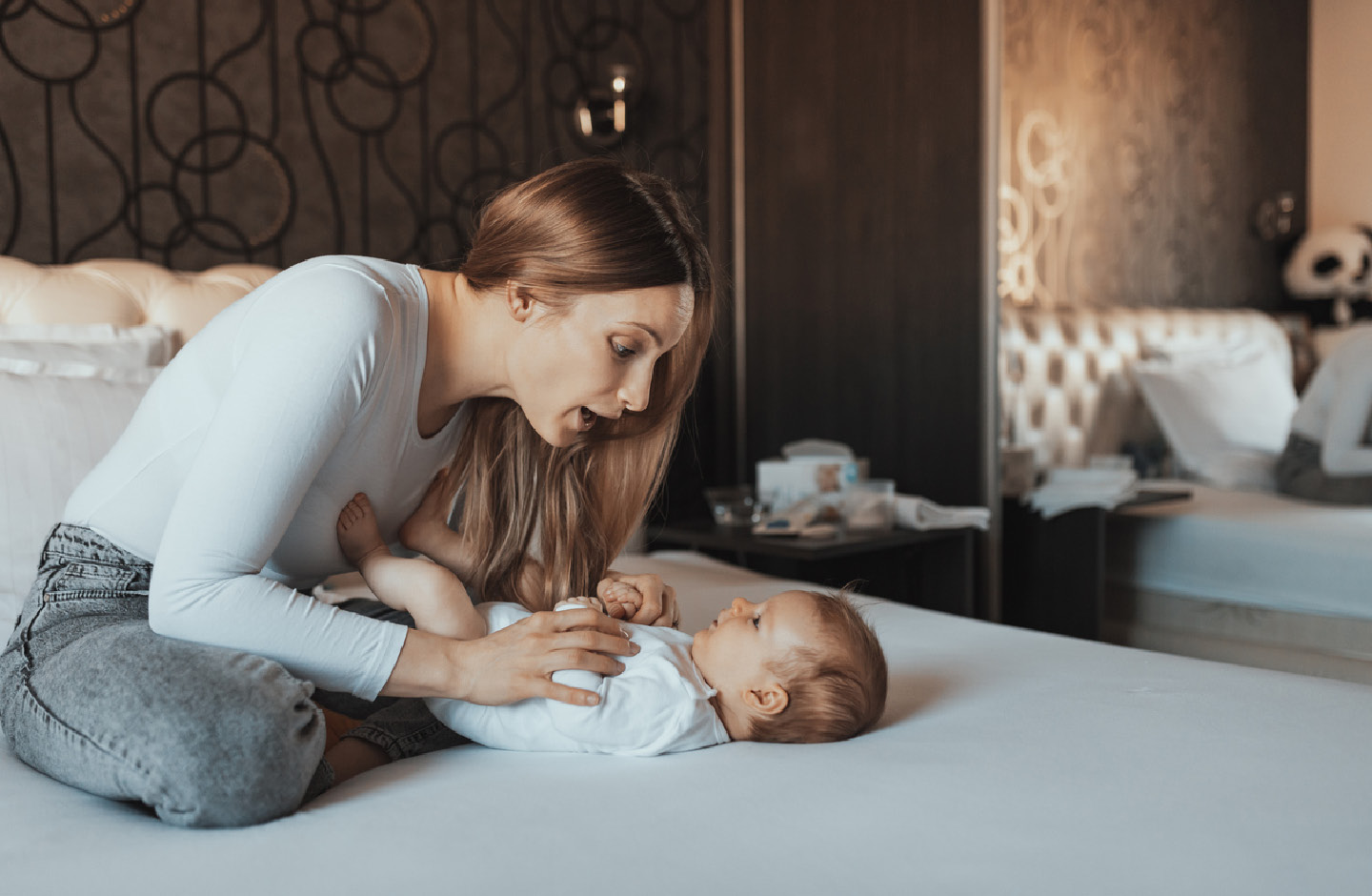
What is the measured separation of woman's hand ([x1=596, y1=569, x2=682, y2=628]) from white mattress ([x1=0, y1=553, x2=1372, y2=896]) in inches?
10.6

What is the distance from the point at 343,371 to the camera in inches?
42.3

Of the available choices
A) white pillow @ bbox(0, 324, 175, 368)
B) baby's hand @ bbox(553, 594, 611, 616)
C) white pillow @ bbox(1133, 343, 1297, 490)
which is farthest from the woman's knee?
white pillow @ bbox(1133, 343, 1297, 490)

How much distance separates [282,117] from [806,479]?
1.60 metres

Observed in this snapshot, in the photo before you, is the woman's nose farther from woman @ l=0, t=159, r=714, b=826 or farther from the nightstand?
the nightstand

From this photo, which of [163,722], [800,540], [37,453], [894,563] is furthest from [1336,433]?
[37,453]

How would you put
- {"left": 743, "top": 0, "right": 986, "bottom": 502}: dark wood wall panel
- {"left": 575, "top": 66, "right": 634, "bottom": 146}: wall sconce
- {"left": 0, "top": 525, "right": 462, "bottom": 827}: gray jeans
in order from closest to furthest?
{"left": 0, "top": 525, "right": 462, "bottom": 827}: gray jeans
{"left": 743, "top": 0, "right": 986, "bottom": 502}: dark wood wall panel
{"left": 575, "top": 66, "right": 634, "bottom": 146}: wall sconce

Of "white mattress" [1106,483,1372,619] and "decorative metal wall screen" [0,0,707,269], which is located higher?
"decorative metal wall screen" [0,0,707,269]

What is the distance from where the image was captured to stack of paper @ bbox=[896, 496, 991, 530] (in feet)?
8.63

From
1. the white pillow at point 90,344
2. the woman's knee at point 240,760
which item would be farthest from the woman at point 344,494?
the white pillow at point 90,344

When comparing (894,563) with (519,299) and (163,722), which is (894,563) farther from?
(163,722)

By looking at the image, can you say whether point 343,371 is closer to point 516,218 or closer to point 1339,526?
point 516,218

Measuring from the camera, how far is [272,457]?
102 centimetres

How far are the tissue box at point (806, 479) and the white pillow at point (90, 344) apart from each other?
4.69 ft

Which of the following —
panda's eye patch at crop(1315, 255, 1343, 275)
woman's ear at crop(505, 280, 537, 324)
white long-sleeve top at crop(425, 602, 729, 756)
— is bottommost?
white long-sleeve top at crop(425, 602, 729, 756)
